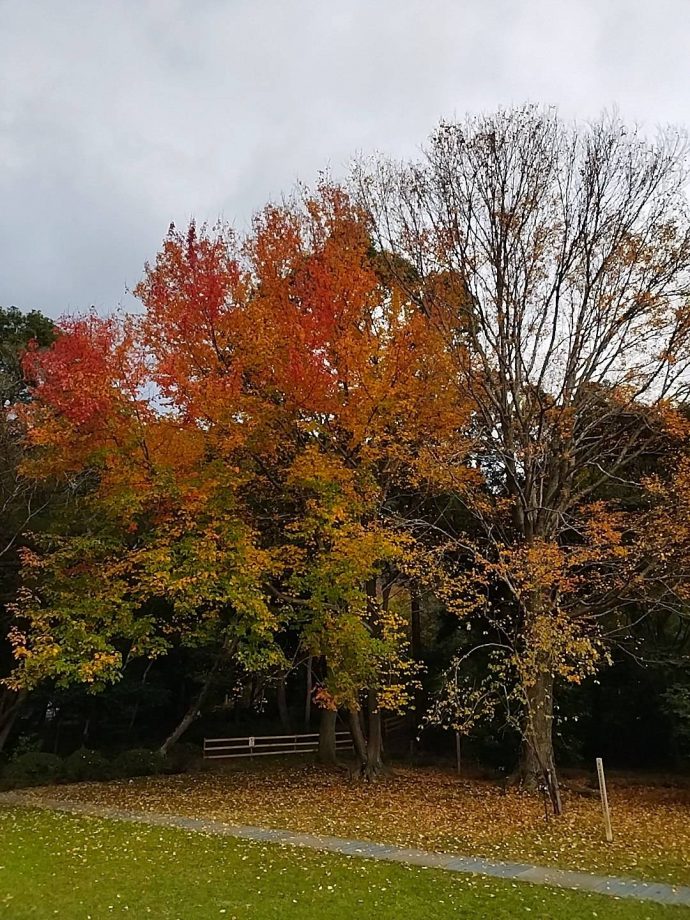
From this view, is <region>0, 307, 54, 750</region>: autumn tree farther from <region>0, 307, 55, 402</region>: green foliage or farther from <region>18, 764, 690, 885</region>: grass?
<region>18, 764, 690, 885</region>: grass

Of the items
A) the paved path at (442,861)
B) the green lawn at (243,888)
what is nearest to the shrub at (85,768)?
the paved path at (442,861)

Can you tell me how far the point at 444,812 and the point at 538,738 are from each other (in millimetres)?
2256

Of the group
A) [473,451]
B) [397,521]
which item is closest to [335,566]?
[397,521]

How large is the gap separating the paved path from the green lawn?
33cm

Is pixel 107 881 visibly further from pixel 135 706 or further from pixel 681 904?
pixel 135 706

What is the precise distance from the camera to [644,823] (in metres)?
11.1

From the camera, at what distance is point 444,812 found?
38.3ft

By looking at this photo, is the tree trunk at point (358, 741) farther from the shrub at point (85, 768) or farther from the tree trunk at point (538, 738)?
the shrub at point (85, 768)

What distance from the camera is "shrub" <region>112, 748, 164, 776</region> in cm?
1795

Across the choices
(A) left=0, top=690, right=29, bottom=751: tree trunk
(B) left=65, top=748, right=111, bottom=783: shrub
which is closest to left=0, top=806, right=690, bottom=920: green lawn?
(B) left=65, top=748, right=111, bottom=783: shrub

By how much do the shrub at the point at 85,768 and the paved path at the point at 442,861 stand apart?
6.63 m

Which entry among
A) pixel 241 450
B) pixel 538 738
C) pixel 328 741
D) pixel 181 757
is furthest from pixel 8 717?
pixel 538 738

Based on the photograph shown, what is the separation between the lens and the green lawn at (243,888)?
6.17m

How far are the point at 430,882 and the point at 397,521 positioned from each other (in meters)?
6.85
